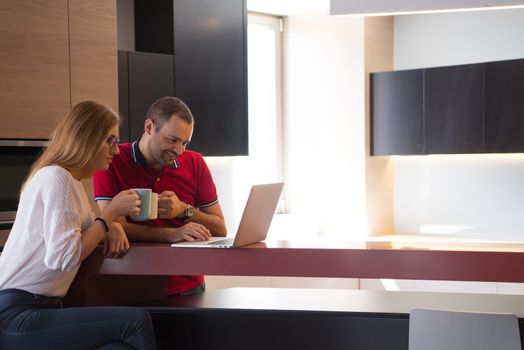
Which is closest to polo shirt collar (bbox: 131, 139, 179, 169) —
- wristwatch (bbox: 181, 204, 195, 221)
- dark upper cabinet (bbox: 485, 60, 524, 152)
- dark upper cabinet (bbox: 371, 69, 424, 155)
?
wristwatch (bbox: 181, 204, 195, 221)

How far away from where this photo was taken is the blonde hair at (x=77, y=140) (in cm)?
226

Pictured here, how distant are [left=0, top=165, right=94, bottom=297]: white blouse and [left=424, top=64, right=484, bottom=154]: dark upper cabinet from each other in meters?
3.63

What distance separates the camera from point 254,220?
8.05 feet

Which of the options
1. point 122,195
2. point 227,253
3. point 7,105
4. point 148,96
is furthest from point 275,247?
point 148,96

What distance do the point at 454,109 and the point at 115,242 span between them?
11.4ft

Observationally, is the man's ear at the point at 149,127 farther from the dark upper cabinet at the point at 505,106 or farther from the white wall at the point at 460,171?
the white wall at the point at 460,171

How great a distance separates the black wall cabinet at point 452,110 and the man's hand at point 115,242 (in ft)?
11.0

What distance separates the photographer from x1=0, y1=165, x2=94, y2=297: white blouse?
2139 millimetres

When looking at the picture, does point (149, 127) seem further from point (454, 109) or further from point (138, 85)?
point (454, 109)

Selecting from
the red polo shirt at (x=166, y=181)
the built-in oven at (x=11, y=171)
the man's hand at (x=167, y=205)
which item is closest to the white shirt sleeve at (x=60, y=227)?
the man's hand at (x=167, y=205)

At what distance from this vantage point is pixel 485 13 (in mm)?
5484

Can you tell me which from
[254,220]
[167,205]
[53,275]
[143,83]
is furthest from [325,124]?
[53,275]

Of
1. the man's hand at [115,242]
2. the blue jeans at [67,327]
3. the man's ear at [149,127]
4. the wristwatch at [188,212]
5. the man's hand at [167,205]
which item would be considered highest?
the man's ear at [149,127]

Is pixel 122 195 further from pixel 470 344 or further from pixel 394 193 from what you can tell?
pixel 394 193
